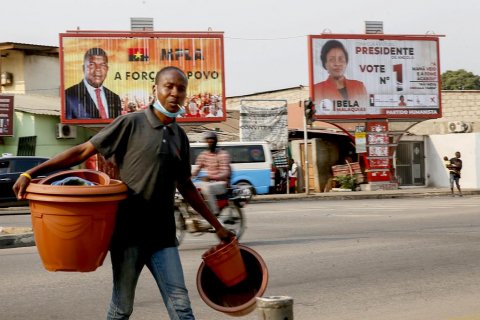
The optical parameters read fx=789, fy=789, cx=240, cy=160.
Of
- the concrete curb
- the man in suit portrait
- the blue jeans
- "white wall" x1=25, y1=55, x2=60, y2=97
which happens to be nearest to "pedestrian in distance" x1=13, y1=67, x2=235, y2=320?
the blue jeans

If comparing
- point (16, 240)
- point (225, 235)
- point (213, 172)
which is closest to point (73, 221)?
point (225, 235)

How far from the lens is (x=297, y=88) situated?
47.6m

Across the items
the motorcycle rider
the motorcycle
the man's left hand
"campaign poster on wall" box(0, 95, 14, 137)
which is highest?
"campaign poster on wall" box(0, 95, 14, 137)

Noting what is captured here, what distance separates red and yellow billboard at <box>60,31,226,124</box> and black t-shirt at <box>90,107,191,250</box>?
95.5 feet

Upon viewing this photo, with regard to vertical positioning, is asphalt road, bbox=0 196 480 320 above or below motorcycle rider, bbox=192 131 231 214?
below

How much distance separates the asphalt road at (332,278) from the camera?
715cm

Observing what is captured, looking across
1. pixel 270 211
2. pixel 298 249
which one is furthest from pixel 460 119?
pixel 298 249

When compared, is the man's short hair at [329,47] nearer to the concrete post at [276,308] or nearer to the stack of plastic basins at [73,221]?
the stack of plastic basins at [73,221]

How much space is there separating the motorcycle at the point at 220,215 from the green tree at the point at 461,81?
7689 centimetres

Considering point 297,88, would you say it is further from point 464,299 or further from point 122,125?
point 122,125

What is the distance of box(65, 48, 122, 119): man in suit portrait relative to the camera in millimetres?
33625

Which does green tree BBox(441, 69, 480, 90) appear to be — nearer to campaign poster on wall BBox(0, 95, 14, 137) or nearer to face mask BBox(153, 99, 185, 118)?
campaign poster on wall BBox(0, 95, 14, 137)

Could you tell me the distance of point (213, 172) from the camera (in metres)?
12.4

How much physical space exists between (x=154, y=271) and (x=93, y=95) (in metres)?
30.1
